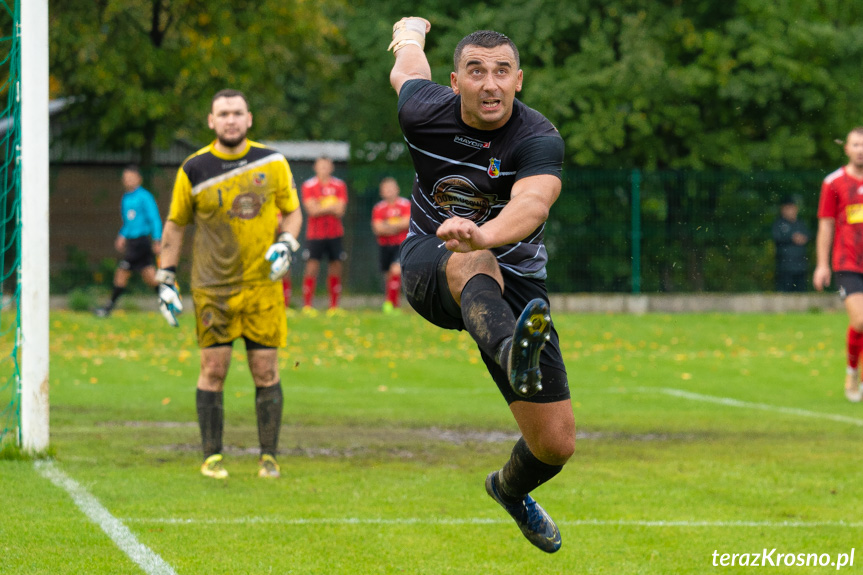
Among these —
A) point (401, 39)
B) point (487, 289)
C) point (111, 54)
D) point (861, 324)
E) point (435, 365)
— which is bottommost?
point (435, 365)

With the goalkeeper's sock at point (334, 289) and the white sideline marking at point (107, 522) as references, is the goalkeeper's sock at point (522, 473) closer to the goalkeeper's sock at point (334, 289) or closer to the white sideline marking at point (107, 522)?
the white sideline marking at point (107, 522)

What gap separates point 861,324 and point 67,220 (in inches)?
588

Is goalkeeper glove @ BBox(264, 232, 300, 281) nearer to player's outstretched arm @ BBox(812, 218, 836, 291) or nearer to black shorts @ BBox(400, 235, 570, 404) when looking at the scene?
black shorts @ BBox(400, 235, 570, 404)

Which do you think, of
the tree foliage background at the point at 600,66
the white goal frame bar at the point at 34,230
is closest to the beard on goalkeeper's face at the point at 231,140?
the white goal frame bar at the point at 34,230

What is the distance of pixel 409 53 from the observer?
18.6 feet

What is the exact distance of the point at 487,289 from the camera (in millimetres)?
4738

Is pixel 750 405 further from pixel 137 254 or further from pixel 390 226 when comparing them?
pixel 137 254

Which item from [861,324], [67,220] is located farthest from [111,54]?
[861,324]

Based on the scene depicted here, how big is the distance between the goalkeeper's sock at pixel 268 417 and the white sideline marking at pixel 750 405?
17.8 feet

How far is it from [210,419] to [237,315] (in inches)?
28.8

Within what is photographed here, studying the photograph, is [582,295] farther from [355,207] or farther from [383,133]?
[383,133]

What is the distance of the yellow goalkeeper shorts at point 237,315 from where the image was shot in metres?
7.85

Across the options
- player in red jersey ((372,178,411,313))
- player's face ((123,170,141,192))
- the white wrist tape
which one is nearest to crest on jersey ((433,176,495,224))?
the white wrist tape

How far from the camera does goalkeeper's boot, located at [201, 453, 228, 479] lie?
7789 millimetres
